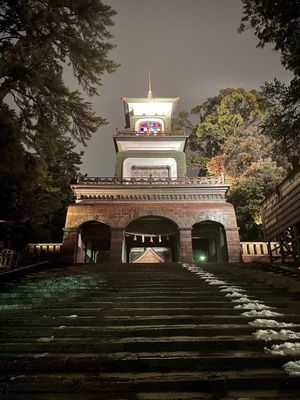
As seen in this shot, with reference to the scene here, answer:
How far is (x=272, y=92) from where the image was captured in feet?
34.7

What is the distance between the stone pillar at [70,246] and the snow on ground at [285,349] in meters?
14.4

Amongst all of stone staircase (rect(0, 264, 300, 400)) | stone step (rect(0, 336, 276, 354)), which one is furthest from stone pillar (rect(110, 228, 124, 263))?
stone step (rect(0, 336, 276, 354))

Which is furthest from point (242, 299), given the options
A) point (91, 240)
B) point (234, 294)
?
point (91, 240)

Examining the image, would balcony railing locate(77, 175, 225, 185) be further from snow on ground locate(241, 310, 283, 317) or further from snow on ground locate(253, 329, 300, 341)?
snow on ground locate(253, 329, 300, 341)

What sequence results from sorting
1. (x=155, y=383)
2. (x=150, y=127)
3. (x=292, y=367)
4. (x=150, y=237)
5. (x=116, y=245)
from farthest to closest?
(x=150, y=127)
(x=150, y=237)
(x=116, y=245)
(x=292, y=367)
(x=155, y=383)

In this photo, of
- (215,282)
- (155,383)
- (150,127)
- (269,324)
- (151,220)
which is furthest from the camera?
(150,127)

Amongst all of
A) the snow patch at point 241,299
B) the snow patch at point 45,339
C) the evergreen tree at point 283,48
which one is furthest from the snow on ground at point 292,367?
the evergreen tree at point 283,48

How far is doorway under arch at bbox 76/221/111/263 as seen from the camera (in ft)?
61.1

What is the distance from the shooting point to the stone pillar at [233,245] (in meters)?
16.8

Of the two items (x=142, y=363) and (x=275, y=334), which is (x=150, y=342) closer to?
(x=142, y=363)

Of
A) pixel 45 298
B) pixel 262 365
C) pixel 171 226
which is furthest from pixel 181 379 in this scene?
pixel 171 226

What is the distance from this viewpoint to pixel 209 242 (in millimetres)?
22047

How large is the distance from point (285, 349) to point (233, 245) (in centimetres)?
1403

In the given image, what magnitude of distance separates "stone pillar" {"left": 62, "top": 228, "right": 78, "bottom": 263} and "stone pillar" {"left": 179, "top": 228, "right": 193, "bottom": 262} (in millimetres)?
6848
